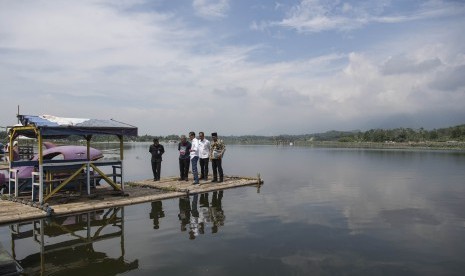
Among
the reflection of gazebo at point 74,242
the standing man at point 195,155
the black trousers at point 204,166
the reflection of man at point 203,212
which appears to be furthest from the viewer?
the black trousers at point 204,166

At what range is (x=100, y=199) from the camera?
38.6 ft

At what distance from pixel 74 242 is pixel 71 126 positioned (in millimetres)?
4149

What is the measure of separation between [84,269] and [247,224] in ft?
14.6

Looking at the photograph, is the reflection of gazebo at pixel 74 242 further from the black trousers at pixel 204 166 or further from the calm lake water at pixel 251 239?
the black trousers at pixel 204 166

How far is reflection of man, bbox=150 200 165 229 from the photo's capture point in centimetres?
968

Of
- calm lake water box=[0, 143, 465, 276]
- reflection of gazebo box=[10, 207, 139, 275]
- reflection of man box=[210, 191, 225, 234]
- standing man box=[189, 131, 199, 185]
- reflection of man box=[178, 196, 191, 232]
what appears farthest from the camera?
standing man box=[189, 131, 199, 185]

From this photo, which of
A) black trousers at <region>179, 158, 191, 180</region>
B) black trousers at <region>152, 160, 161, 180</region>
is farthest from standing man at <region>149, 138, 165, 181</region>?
black trousers at <region>179, 158, 191, 180</region>

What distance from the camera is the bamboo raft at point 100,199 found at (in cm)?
970

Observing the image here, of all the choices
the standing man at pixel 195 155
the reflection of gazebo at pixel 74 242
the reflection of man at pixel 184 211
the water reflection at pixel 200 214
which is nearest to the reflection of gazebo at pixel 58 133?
the reflection of gazebo at pixel 74 242

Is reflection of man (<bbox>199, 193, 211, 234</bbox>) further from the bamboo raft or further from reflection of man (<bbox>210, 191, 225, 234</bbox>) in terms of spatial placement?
the bamboo raft

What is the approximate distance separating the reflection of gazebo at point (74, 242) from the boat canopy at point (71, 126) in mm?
2547

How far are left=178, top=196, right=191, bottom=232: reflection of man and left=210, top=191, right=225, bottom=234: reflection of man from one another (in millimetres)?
698

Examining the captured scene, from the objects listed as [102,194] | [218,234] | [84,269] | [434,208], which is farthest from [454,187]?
[84,269]

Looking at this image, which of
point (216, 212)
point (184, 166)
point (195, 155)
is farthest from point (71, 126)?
point (184, 166)
